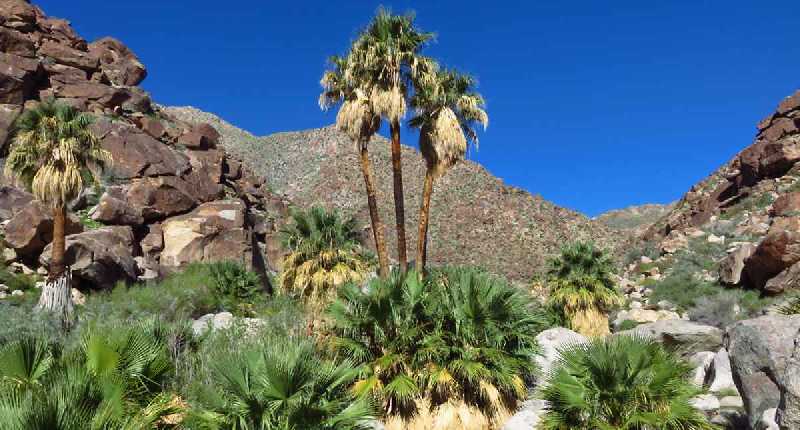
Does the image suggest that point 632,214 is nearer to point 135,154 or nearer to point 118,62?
point 118,62

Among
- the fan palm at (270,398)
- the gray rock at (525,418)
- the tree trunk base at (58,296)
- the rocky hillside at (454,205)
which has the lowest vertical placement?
the gray rock at (525,418)

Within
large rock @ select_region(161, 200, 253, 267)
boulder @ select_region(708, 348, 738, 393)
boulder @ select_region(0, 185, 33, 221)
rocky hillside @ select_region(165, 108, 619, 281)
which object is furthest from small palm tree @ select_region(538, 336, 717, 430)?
rocky hillside @ select_region(165, 108, 619, 281)

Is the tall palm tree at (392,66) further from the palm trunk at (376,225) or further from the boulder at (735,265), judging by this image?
the boulder at (735,265)

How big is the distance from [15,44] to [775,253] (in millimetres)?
45873

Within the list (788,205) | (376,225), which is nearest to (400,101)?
(376,225)

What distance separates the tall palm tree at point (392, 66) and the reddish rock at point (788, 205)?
2239 centimetres

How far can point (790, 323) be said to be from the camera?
8242 mm

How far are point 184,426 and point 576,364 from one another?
18.2 ft

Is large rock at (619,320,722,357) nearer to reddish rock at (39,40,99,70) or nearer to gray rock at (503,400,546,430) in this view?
gray rock at (503,400,546,430)

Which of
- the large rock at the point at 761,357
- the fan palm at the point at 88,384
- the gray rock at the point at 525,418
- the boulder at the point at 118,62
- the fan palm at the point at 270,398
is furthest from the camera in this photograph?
the boulder at the point at 118,62

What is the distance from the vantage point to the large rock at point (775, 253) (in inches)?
869

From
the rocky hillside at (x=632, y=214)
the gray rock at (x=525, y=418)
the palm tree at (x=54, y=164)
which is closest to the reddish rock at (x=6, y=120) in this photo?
the palm tree at (x=54, y=164)

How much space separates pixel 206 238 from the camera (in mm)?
29609

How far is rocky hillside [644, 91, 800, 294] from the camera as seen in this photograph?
2277 centimetres
